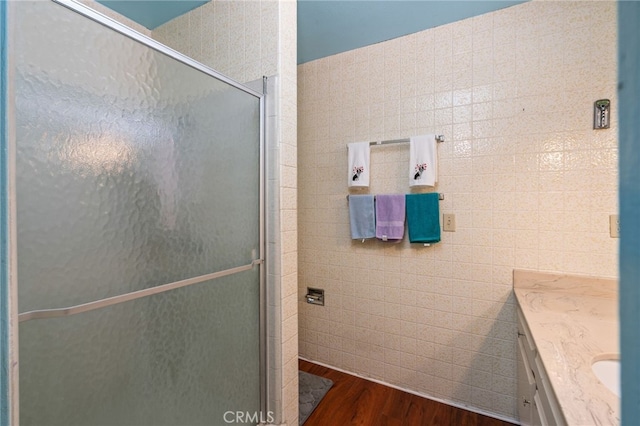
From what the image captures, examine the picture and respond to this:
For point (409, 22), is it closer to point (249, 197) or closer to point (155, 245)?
point (249, 197)

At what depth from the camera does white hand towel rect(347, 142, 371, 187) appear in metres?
1.90

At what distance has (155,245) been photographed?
3.04 feet

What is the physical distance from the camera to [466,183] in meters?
1.68

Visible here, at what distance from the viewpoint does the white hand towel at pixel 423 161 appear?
168cm

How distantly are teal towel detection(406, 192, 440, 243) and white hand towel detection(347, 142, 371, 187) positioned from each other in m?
0.33

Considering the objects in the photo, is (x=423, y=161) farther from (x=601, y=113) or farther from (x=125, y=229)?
(x=125, y=229)

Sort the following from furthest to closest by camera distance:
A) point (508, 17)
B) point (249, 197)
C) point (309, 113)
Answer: point (309, 113)
point (508, 17)
point (249, 197)

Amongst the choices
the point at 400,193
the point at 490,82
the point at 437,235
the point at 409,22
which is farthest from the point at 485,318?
the point at 409,22

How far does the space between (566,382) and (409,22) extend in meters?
1.91

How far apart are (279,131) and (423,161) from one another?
932 mm

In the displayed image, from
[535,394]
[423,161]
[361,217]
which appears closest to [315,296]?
[361,217]

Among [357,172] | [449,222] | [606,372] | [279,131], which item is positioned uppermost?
[279,131]

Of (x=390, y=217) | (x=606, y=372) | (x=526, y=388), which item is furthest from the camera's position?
(x=390, y=217)

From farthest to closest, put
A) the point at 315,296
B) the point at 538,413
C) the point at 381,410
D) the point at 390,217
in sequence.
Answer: the point at 315,296, the point at 390,217, the point at 381,410, the point at 538,413
